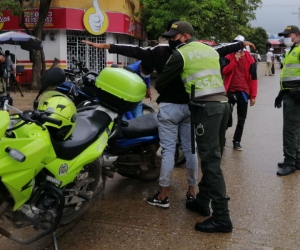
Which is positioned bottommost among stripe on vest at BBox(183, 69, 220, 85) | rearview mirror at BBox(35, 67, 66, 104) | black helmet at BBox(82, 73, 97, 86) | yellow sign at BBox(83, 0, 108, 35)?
black helmet at BBox(82, 73, 97, 86)

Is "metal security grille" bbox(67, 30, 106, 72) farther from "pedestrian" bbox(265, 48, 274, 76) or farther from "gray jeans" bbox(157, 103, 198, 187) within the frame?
"gray jeans" bbox(157, 103, 198, 187)

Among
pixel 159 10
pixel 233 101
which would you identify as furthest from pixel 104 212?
pixel 159 10

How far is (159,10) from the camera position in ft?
72.0

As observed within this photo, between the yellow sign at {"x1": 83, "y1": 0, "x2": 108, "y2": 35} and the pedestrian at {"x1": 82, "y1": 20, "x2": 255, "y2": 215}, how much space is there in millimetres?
15725

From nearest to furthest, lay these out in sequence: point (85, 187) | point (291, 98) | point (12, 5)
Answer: point (85, 187)
point (291, 98)
point (12, 5)

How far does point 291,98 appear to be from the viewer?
5430 millimetres

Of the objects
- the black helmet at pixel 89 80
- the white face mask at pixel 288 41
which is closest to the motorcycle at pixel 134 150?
the black helmet at pixel 89 80

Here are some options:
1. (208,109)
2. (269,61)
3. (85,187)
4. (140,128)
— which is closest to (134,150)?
(140,128)

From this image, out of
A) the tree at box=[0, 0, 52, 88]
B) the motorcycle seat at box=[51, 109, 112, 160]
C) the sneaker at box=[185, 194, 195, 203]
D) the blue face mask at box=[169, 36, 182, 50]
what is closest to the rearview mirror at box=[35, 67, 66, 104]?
the motorcycle seat at box=[51, 109, 112, 160]

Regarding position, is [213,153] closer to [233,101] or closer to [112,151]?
[112,151]

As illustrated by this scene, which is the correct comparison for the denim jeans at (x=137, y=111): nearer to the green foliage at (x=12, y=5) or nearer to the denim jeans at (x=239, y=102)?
the denim jeans at (x=239, y=102)

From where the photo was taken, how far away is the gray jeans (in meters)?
4.08

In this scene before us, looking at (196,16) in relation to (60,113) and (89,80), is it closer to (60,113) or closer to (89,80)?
(89,80)

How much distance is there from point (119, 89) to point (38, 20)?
45.1 ft
